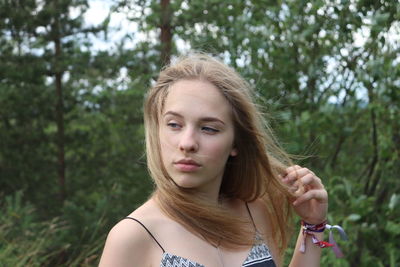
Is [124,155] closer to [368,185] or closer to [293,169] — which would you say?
[368,185]

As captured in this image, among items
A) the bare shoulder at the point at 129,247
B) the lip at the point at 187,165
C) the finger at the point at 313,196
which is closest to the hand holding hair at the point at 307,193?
the finger at the point at 313,196

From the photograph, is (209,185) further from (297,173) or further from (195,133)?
(297,173)

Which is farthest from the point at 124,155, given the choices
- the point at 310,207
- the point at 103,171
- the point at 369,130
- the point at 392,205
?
the point at 310,207

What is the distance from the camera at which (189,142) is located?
1.73 meters

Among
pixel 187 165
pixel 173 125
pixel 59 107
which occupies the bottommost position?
pixel 59 107

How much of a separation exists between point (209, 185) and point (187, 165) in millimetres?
172

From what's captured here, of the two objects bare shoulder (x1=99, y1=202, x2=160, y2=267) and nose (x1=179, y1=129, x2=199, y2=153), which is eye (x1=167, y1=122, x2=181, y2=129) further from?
bare shoulder (x1=99, y1=202, x2=160, y2=267)

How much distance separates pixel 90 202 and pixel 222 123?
762cm

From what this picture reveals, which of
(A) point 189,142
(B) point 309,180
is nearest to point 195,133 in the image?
(A) point 189,142

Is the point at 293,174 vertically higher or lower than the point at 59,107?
higher

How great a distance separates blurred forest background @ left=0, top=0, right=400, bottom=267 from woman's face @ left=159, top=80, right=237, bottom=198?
0.68 metres

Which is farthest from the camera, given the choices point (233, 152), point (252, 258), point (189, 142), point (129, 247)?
point (233, 152)

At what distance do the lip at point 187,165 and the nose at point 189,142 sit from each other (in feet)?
0.11

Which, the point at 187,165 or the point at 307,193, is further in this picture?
the point at 307,193
